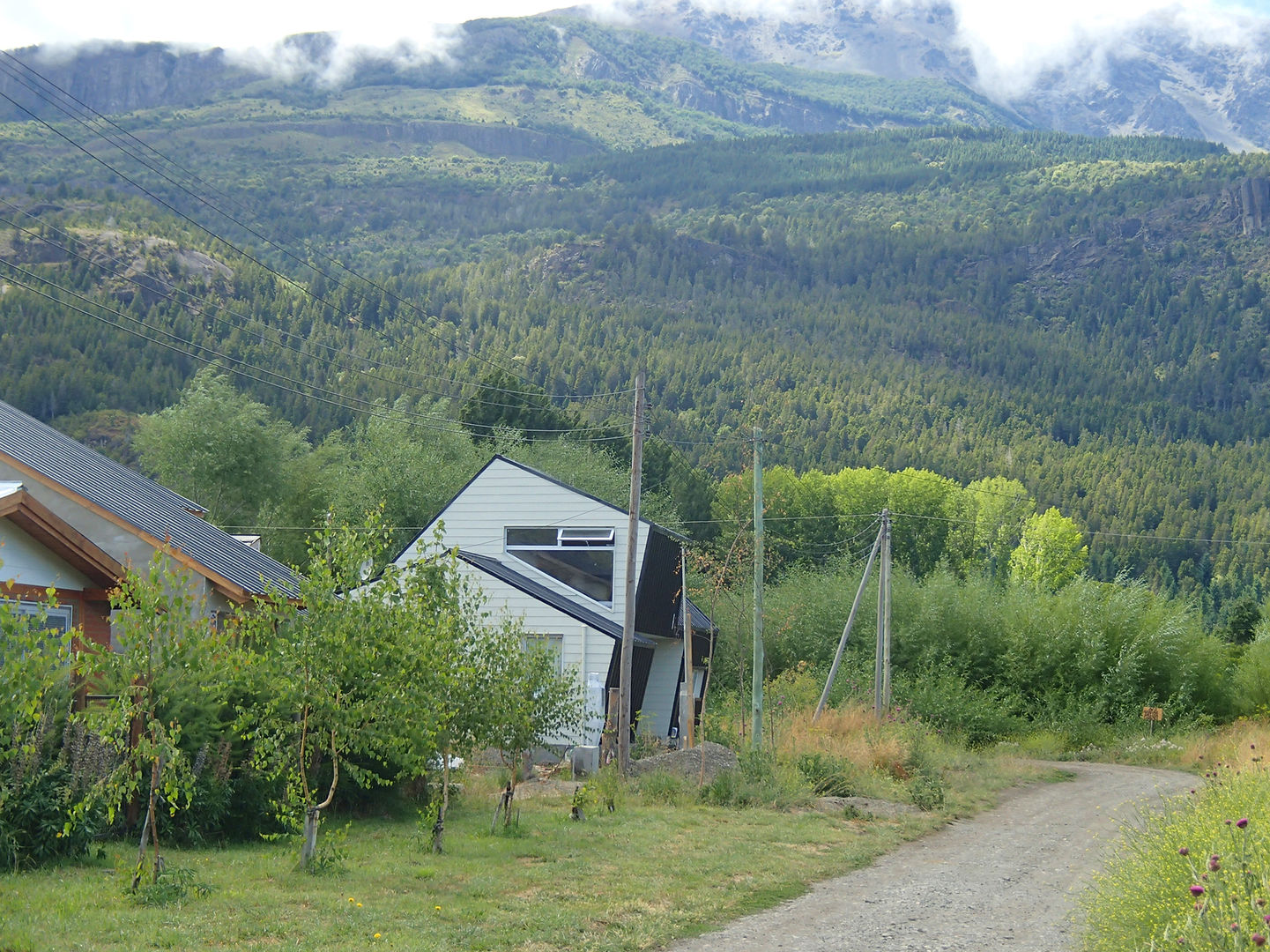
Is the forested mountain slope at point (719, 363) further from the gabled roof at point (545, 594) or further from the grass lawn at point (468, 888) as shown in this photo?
the grass lawn at point (468, 888)

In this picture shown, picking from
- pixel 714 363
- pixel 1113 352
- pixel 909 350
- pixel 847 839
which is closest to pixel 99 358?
pixel 714 363

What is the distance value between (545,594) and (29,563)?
13.9 metres

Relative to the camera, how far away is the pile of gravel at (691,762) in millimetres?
22453

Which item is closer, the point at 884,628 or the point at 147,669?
the point at 147,669

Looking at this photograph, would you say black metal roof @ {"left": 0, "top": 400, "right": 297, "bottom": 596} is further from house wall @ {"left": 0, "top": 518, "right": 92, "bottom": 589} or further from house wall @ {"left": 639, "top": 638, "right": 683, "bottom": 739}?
house wall @ {"left": 639, "top": 638, "right": 683, "bottom": 739}

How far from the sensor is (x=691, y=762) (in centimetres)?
2308

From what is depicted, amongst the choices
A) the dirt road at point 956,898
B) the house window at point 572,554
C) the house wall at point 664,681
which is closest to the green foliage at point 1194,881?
the dirt road at point 956,898

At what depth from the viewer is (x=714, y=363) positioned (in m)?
131

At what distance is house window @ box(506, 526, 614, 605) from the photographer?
30.8 m

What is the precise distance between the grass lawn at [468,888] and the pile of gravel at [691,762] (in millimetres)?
3850

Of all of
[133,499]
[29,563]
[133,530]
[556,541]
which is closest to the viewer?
[29,563]

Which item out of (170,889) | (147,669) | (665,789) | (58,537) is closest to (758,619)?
(665,789)

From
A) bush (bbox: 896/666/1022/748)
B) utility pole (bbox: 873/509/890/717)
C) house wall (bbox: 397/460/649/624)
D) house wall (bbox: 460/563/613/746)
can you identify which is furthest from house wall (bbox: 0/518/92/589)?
bush (bbox: 896/666/1022/748)

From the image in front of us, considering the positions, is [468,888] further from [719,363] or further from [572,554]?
[719,363]
